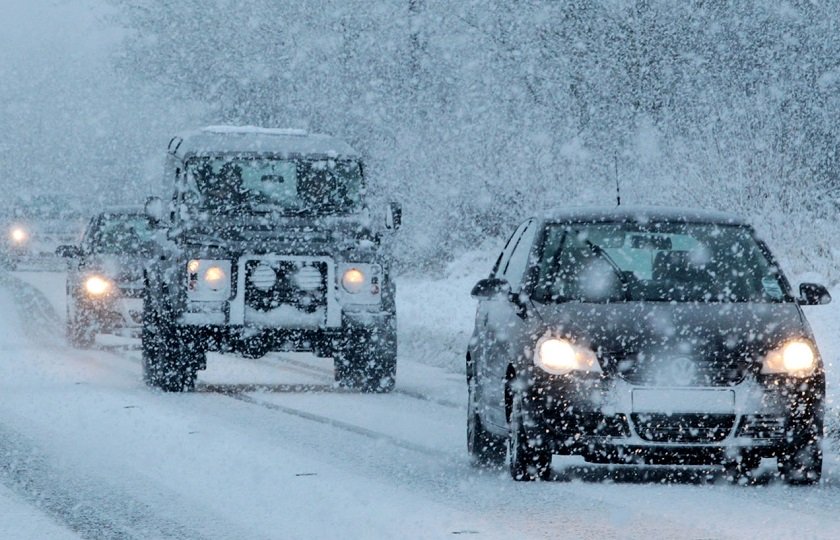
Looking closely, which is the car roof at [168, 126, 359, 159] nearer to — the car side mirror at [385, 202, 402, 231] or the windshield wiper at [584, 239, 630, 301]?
the car side mirror at [385, 202, 402, 231]

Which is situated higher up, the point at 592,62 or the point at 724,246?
the point at 592,62

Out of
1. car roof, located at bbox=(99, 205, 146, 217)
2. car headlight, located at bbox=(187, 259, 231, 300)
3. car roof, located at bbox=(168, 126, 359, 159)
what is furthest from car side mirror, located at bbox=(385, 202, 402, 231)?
car roof, located at bbox=(99, 205, 146, 217)

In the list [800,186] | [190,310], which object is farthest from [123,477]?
[800,186]

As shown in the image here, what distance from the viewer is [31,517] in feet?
29.2

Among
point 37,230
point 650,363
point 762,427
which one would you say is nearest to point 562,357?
point 650,363

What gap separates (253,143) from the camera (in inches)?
688

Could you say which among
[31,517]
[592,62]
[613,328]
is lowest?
[31,517]

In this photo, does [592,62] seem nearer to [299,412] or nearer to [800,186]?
[800,186]

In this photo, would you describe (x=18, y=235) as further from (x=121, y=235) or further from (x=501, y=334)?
(x=501, y=334)

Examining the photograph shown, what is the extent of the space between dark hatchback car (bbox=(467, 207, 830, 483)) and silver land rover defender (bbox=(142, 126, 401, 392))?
18.1 ft

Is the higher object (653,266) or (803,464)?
(653,266)

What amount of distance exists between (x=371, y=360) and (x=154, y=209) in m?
2.69

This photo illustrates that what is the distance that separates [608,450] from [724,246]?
1860 mm

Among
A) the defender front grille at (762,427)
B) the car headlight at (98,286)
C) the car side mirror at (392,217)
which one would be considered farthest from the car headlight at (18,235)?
→ the defender front grille at (762,427)
